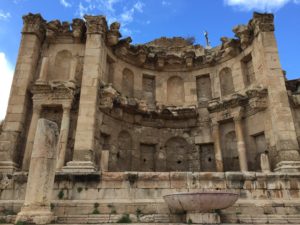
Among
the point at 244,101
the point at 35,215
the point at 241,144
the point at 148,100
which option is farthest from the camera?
the point at 148,100

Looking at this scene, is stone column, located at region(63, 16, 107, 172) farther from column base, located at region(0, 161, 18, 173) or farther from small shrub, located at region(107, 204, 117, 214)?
small shrub, located at region(107, 204, 117, 214)

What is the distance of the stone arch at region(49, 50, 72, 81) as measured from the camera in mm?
15242

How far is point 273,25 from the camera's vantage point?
14.8 m

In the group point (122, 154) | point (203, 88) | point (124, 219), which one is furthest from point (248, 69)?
point (124, 219)

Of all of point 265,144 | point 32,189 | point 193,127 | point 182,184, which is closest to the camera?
point 32,189

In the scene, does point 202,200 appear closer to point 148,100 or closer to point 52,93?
point 52,93

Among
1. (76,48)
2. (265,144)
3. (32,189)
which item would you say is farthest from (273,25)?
(32,189)

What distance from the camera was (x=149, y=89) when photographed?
18.5 m

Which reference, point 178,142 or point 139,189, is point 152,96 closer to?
point 178,142

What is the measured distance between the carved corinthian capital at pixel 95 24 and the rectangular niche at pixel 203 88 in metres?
Answer: 7.58

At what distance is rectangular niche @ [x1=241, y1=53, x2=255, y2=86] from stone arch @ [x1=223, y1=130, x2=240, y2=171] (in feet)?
11.1

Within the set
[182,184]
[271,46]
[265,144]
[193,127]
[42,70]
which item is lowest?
[182,184]

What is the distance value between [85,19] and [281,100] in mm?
11670

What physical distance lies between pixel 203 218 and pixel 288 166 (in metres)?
6.48
